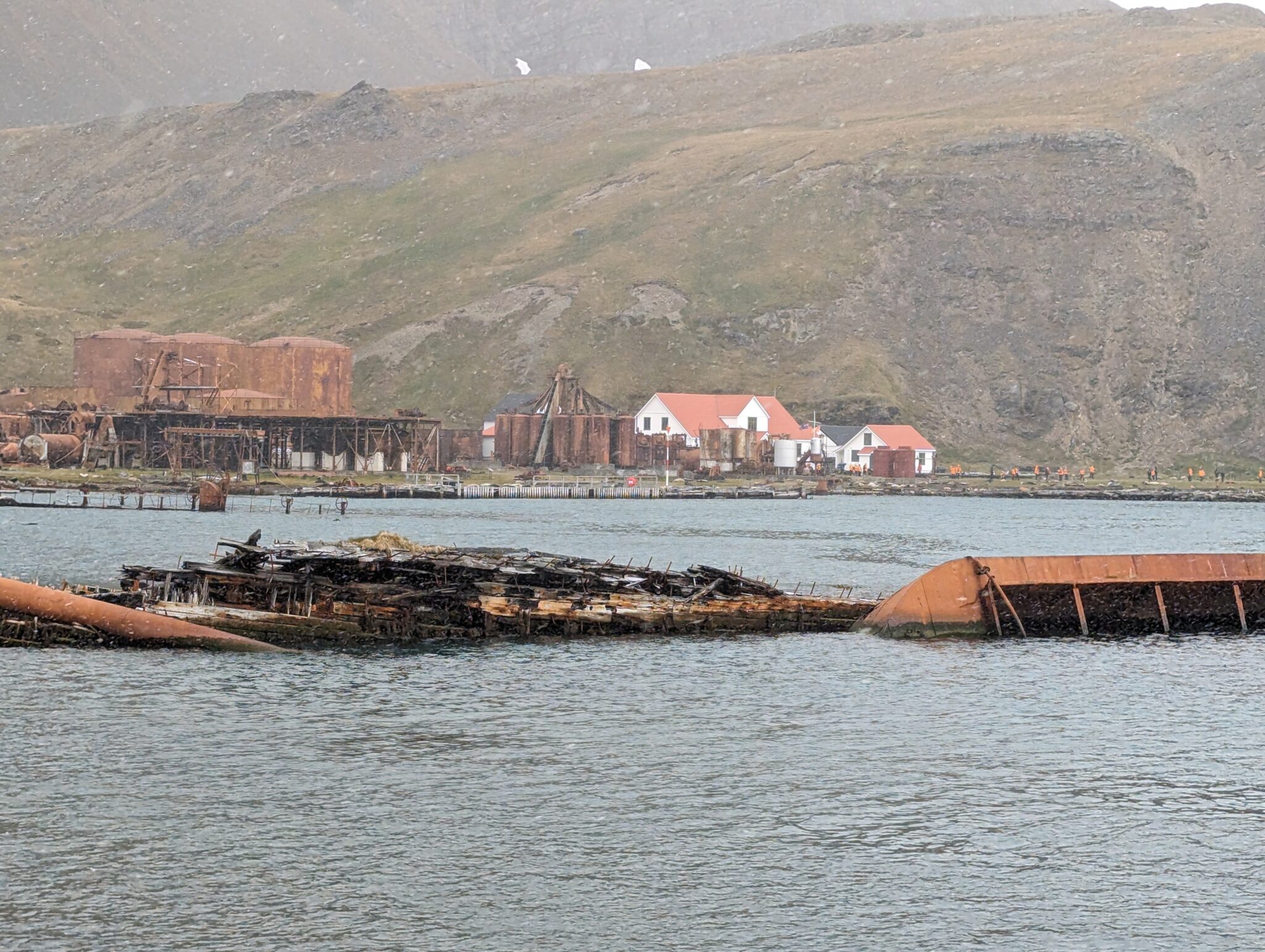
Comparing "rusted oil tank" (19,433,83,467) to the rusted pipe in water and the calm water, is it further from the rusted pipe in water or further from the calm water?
the calm water

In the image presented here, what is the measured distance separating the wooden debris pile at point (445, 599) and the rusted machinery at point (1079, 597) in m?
3.21

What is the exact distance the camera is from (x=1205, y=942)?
26438 mm

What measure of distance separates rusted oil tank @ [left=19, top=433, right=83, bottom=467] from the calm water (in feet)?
420

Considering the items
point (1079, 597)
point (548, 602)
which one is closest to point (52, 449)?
point (548, 602)

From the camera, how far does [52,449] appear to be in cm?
17162

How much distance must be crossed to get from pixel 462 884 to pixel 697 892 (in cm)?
420

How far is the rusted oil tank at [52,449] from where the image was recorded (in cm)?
17138

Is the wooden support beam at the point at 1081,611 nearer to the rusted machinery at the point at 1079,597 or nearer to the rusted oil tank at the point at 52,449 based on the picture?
the rusted machinery at the point at 1079,597

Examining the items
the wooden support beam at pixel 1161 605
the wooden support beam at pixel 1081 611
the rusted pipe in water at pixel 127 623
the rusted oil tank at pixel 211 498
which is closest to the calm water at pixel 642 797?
the rusted pipe in water at pixel 127 623

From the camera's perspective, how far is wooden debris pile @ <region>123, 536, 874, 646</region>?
53844 mm

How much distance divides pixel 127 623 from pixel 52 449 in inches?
5033

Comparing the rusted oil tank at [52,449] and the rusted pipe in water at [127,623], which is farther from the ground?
the rusted oil tank at [52,449]

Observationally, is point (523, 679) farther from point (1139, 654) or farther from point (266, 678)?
point (1139, 654)

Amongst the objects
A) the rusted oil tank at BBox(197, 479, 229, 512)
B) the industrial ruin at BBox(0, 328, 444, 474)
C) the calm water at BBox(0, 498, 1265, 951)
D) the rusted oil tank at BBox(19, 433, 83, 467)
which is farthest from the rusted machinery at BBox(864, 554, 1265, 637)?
the rusted oil tank at BBox(19, 433, 83, 467)
